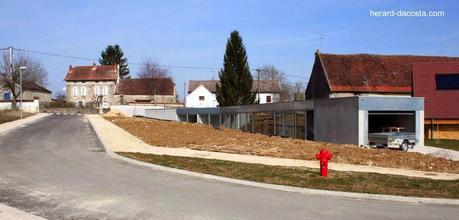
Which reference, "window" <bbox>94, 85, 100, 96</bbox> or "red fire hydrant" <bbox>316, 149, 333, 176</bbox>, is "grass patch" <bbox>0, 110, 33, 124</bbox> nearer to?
"red fire hydrant" <bbox>316, 149, 333, 176</bbox>

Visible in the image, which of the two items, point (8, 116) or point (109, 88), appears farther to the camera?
point (109, 88)

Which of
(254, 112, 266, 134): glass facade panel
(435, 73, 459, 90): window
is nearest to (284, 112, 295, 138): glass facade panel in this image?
(254, 112, 266, 134): glass facade panel

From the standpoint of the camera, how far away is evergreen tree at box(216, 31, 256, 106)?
59.4m

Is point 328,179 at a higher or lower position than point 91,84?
lower

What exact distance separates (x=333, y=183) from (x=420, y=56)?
4375 centimetres

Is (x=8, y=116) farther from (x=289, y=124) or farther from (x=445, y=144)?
(x=445, y=144)

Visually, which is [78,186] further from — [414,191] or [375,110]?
[375,110]

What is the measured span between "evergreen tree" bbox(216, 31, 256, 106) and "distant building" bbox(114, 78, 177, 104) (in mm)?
36360

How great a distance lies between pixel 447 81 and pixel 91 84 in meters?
77.5

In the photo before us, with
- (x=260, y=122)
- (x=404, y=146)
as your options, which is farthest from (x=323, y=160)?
(x=260, y=122)

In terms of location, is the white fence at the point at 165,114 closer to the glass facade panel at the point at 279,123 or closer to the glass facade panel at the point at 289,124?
the glass facade panel at the point at 279,123

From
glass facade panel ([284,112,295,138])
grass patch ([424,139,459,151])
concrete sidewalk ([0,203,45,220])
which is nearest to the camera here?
concrete sidewalk ([0,203,45,220])

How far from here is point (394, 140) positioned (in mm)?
26469

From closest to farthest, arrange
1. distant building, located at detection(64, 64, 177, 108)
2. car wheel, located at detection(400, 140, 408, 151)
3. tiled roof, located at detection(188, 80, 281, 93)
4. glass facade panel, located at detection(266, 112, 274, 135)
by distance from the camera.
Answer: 1. car wheel, located at detection(400, 140, 408, 151)
2. glass facade panel, located at detection(266, 112, 274, 135)
3. distant building, located at detection(64, 64, 177, 108)
4. tiled roof, located at detection(188, 80, 281, 93)
